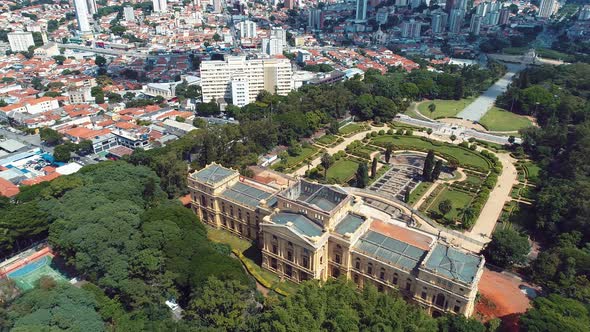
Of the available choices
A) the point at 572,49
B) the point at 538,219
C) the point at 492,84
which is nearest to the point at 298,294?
the point at 538,219

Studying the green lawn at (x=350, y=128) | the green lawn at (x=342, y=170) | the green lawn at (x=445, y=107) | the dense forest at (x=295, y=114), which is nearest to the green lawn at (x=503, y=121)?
the green lawn at (x=445, y=107)

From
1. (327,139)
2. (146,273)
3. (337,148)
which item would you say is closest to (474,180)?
(337,148)

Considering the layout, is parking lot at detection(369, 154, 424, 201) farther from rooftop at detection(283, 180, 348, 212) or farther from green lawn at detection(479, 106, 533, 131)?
green lawn at detection(479, 106, 533, 131)

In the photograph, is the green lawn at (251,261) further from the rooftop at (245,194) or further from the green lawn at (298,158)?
the green lawn at (298,158)

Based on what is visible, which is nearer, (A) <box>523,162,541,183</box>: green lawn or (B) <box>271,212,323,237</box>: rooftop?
(B) <box>271,212,323,237</box>: rooftop

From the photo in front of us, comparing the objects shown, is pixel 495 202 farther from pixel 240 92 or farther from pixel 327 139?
pixel 240 92

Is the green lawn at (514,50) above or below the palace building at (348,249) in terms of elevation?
above

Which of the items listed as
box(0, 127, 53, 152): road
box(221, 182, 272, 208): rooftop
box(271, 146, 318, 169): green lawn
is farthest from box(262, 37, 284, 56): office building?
box(221, 182, 272, 208): rooftop
